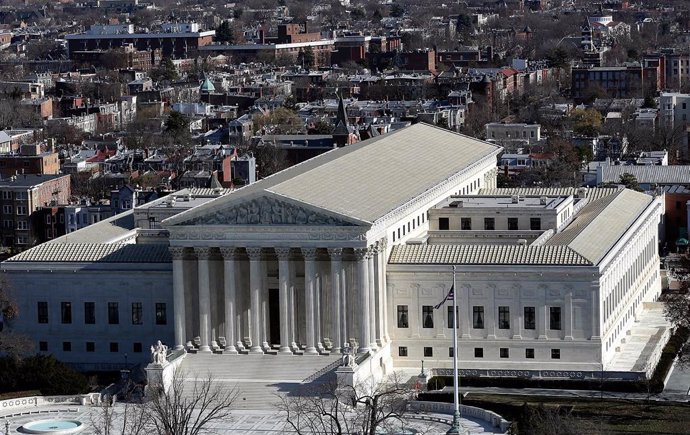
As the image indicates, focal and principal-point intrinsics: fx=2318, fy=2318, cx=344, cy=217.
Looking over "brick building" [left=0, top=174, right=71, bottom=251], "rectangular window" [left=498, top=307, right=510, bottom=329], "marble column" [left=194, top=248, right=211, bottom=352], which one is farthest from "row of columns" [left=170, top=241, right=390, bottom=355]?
"brick building" [left=0, top=174, right=71, bottom=251]

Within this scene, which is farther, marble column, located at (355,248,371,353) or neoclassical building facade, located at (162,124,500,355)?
marble column, located at (355,248,371,353)

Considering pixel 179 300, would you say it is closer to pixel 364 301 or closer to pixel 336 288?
pixel 336 288

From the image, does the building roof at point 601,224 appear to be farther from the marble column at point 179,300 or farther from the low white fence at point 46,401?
the low white fence at point 46,401

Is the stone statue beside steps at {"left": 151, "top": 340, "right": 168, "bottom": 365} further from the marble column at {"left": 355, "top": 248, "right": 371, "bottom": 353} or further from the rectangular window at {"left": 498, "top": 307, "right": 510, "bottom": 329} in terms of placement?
the rectangular window at {"left": 498, "top": 307, "right": 510, "bottom": 329}

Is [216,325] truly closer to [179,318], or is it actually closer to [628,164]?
[179,318]

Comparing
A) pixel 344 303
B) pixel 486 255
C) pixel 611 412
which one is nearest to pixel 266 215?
pixel 344 303

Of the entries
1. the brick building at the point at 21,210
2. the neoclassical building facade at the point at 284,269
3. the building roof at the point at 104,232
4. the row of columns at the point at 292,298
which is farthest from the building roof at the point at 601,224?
the brick building at the point at 21,210

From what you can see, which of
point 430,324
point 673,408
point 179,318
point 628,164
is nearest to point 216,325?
point 179,318
